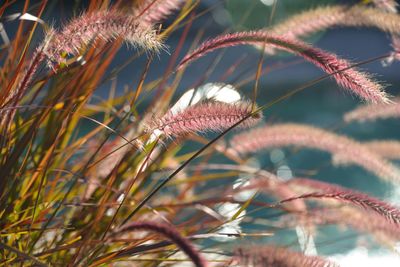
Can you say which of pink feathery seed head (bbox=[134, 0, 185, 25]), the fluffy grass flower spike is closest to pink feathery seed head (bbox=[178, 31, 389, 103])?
the fluffy grass flower spike

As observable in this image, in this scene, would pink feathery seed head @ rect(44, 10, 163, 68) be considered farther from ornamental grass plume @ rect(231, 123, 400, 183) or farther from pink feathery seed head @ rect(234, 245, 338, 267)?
ornamental grass plume @ rect(231, 123, 400, 183)

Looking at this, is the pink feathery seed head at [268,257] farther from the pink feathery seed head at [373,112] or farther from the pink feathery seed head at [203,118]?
the pink feathery seed head at [373,112]

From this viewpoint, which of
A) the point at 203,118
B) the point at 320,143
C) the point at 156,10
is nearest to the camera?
the point at 203,118

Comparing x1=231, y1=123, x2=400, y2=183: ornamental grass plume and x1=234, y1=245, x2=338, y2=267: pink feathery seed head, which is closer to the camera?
x1=234, y1=245, x2=338, y2=267: pink feathery seed head

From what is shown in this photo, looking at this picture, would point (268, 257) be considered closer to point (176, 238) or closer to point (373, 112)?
point (176, 238)

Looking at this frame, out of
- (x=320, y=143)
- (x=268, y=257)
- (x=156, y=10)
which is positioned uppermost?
(x=156, y=10)

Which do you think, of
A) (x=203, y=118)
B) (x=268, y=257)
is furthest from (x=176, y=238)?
(x=203, y=118)
